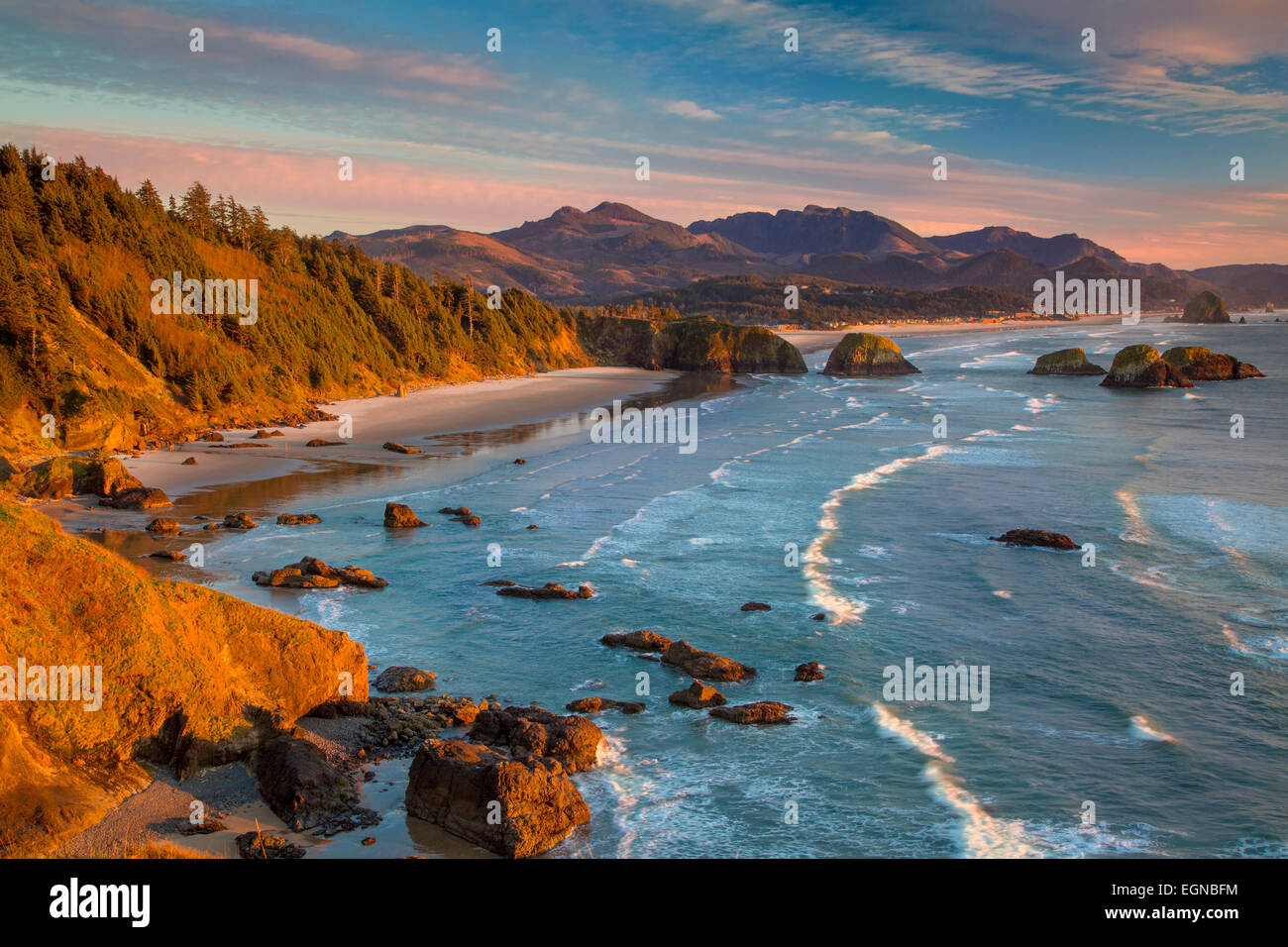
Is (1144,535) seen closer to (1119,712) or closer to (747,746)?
(1119,712)

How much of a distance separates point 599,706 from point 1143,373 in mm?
85338

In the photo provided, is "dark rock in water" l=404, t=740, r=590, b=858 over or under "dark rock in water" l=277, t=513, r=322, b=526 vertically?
under

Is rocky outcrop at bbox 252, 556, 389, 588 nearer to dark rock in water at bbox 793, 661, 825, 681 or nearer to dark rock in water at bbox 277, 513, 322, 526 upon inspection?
dark rock in water at bbox 277, 513, 322, 526

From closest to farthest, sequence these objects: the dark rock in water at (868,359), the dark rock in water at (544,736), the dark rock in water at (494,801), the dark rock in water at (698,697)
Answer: the dark rock in water at (494,801) → the dark rock in water at (544,736) → the dark rock in water at (698,697) → the dark rock in water at (868,359)

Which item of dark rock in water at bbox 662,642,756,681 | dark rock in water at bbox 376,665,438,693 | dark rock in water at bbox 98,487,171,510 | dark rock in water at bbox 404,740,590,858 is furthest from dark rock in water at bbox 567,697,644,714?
dark rock in water at bbox 98,487,171,510

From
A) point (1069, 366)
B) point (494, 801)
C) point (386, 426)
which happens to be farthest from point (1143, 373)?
point (494, 801)

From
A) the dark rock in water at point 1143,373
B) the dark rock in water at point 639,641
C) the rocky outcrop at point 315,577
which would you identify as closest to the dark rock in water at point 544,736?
the dark rock in water at point 639,641

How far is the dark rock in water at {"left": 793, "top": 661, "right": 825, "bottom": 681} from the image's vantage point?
1867 centimetres

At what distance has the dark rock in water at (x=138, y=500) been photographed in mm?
32531

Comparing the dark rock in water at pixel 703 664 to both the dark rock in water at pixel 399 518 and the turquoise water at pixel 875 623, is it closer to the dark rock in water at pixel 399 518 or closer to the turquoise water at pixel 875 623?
the turquoise water at pixel 875 623

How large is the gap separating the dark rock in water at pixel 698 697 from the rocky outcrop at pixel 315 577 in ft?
34.9

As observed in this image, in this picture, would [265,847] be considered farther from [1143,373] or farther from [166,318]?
[1143,373]

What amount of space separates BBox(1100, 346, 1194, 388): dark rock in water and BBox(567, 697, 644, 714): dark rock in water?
83562 millimetres

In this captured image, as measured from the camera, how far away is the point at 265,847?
36.6ft
